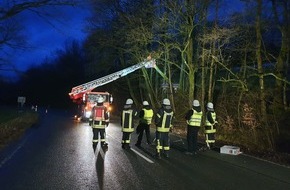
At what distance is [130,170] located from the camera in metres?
10.8

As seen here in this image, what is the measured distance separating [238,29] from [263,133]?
5273mm

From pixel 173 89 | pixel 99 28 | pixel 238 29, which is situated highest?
pixel 99 28

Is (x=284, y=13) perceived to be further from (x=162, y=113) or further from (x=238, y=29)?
(x=162, y=113)

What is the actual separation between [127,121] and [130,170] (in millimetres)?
4692

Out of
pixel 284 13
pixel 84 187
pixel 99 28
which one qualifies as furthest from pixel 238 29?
pixel 99 28

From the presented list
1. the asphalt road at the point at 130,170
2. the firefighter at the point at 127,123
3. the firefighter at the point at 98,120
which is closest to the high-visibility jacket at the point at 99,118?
the firefighter at the point at 98,120

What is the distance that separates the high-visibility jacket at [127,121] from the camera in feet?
50.5

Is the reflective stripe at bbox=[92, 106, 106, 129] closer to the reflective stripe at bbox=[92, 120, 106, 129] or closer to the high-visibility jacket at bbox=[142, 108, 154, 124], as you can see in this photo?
the reflective stripe at bbox=[92, 120, 106, 129]

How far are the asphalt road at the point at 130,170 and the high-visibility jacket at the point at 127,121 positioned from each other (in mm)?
762

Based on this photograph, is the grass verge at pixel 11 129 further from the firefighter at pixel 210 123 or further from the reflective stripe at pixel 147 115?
the firefighter at pixel 210 123

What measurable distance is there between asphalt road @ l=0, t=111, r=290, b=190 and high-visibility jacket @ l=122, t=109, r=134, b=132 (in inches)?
30.0

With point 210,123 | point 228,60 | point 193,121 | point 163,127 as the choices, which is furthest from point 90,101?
point 163,127

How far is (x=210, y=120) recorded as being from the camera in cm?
1559

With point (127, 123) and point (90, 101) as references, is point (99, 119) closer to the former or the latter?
point (127, 123)
